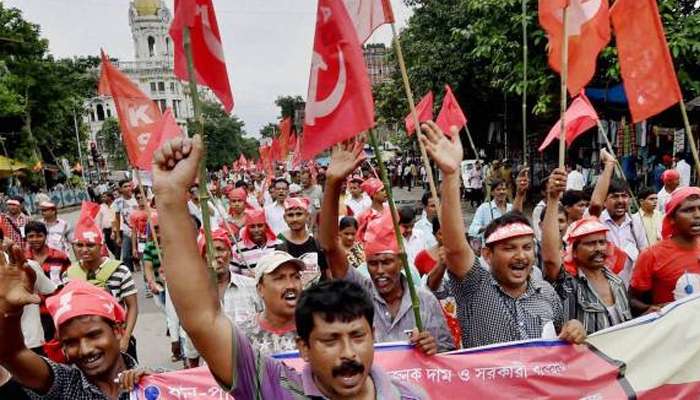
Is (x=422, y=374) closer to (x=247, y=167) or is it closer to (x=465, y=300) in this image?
(x=465, y=300)

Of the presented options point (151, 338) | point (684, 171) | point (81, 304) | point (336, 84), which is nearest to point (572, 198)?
point (336, 84)

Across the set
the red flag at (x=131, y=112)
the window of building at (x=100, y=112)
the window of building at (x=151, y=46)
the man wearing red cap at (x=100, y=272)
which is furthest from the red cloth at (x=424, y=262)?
the window of building at (x=151, y=46)

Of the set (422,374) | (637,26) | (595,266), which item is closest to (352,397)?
(422,374)

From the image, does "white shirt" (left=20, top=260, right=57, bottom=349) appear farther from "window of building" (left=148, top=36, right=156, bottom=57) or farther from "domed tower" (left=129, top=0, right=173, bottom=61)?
"window of building" (left=148, top=36, right=156, bottom=57)

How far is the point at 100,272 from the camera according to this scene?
4379mm

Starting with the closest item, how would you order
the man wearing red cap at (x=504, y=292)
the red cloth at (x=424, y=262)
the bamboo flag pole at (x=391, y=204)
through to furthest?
the bamboo flag pole at (x=391, y=204)
the man wearing red cap at (x=504, y=292)
the red cloth at (x=424, y=262)

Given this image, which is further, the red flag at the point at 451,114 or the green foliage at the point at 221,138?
the green foliage at the point at 221,138

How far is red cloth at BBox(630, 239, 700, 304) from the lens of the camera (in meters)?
3.37

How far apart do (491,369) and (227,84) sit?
182 cm

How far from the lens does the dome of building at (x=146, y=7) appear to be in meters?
86.4

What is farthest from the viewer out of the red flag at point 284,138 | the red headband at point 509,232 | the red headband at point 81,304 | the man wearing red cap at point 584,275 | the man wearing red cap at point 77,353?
the red flag at point 284,138

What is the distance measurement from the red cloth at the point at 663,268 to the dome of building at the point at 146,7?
92399mm

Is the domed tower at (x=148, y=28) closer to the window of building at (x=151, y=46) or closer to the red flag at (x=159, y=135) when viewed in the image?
the window of building at (x=151, y=46)

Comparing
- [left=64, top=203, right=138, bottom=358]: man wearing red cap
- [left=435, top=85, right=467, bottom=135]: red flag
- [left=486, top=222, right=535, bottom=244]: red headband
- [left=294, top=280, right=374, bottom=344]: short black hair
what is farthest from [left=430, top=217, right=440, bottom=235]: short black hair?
[left=294, top=280, right=374, bottom=344]: short black hair
